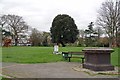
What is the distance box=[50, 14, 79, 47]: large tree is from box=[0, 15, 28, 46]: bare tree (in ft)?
36.7

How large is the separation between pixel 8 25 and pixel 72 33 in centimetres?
2124

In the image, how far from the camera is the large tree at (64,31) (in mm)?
73287

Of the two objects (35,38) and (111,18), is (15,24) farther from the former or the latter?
(111,18)

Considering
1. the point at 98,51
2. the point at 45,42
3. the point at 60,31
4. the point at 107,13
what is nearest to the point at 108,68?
the point at 98,51

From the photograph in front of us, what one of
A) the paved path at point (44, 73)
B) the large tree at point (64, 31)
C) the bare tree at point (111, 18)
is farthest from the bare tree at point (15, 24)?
the paved path at point (44, 73)

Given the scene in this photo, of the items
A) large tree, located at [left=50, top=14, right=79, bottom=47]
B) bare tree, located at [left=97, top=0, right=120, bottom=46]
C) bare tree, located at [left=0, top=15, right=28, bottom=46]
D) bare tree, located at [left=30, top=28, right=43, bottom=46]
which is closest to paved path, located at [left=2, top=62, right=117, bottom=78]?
bare tree, located at [left=97, top=0, right=120, bottom=46]

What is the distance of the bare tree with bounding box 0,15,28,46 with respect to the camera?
7825cm

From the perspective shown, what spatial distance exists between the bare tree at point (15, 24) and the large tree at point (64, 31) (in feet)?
36.7

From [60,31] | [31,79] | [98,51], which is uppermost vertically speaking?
[60,31]

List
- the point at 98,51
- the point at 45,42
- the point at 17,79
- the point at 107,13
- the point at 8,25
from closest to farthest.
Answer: the point at 17,79 < the point at 98,51 < the point at 107,13 < the point at 8,25 < the point at 45,42

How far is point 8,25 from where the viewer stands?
259 feet

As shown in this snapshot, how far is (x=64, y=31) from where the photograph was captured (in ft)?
242

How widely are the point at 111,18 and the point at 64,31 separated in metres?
24.0

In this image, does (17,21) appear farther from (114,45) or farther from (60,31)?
(114,45)
